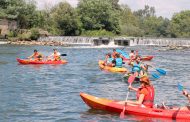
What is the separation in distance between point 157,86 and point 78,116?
7818 millimetres

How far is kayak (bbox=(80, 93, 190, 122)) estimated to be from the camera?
40.9 ft

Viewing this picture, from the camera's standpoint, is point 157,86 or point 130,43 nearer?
point 157,86

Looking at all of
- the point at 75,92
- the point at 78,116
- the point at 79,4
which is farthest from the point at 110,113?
the point at 79,4

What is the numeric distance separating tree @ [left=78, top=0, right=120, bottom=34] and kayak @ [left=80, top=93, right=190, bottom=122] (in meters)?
59.1

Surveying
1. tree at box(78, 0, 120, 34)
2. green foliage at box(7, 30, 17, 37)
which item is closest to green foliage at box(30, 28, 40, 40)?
green foliage at box(7, 30, 17, 37)

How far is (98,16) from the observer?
2894 inches

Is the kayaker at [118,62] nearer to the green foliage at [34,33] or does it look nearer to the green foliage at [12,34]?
the green foliage at [34,33]

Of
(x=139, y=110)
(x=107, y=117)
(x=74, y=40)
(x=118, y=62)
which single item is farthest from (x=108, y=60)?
(x=74, y=40)

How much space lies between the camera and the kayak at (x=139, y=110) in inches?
490

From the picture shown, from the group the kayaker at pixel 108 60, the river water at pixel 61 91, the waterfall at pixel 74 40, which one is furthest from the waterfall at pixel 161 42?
the kayaker at pixel 108 60

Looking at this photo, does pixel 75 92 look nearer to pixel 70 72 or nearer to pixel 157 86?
pixel 157 86

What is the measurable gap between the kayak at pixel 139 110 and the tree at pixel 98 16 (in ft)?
194

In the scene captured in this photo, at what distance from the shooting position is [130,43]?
193 ft

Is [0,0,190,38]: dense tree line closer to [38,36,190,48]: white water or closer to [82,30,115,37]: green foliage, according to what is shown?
[82,30,115,37]: green foliage
